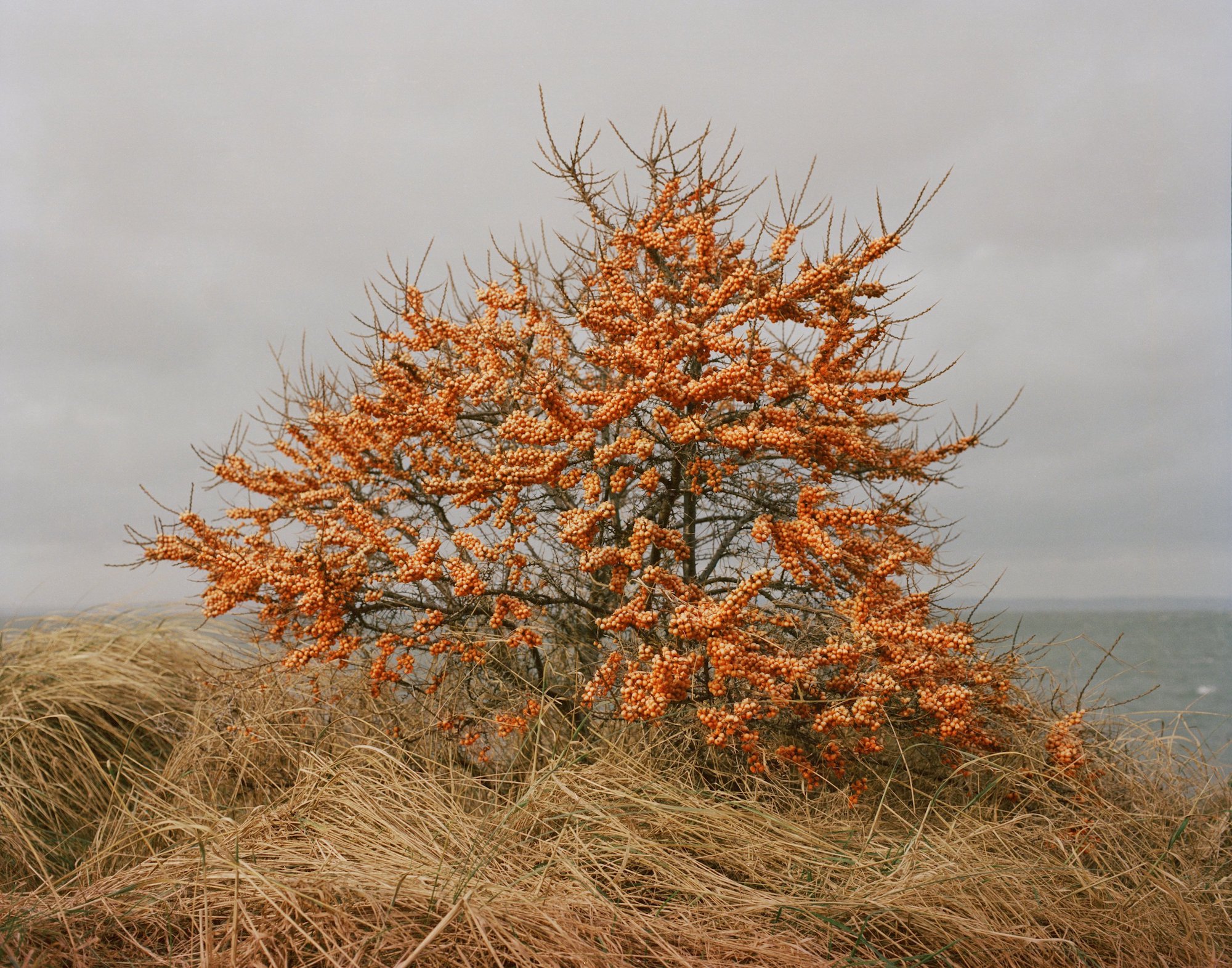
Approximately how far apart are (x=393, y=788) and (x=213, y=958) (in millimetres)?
1258

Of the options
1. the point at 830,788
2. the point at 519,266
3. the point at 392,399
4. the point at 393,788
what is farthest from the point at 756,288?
the point at 393,788

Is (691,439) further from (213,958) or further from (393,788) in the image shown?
(213,958)

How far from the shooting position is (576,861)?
366 centimetres

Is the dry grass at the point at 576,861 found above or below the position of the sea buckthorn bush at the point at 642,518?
below

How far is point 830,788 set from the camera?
5.06 metres

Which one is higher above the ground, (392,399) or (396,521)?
(392,399)

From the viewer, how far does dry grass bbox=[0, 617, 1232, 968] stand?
10.5 feet

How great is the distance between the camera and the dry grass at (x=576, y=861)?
319cm

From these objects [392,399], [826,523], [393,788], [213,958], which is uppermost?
[392,399]

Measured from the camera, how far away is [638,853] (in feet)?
12.2

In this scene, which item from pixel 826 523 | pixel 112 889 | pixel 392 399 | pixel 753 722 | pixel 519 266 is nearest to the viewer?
pixel 112 889

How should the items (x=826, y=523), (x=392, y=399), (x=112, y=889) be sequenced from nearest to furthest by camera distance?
1. (x=112, y=889)
2. (x=826, y=523)
3. (x=392, y=399)

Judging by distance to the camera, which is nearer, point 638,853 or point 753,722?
point 638,853

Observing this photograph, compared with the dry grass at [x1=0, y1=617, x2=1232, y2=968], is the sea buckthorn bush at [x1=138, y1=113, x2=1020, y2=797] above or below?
above
